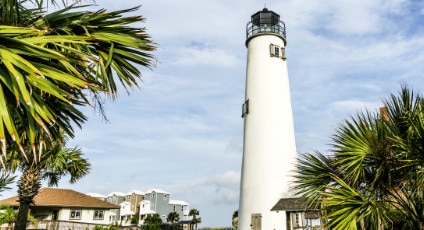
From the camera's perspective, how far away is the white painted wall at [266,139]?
67.9ft

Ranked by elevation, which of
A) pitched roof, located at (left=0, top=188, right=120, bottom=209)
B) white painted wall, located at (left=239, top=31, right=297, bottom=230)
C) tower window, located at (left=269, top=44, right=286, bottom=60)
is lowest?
pitched roof, located at (left=0, top=188, right=120, bottom=209)

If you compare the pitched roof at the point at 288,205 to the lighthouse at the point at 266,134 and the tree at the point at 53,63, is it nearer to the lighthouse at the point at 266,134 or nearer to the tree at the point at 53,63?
the lighthouse at the point at 266,134

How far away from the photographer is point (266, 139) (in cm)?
2152

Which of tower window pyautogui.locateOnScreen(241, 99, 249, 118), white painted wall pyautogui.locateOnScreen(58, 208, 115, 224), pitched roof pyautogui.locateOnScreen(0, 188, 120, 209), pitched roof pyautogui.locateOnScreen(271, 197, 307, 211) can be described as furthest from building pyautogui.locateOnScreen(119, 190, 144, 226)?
pitched roof pyautogui.locateOnScreen(271, 197, 307, 211)

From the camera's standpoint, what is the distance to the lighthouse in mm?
20641

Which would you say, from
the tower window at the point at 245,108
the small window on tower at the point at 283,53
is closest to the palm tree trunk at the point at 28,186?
the tower window at the point at 245,108

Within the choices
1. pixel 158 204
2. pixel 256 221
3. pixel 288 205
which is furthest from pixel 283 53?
pixel 158 204

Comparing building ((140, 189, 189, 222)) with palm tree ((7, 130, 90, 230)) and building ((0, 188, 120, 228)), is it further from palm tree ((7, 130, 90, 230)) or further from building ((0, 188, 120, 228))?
palm tree ((7, 130, 90, 230))

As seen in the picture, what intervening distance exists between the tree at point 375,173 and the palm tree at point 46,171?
9.96m

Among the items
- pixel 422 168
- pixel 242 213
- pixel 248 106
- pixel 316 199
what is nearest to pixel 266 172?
pixel 242 213

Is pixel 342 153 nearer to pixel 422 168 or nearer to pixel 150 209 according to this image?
pixel 422 168

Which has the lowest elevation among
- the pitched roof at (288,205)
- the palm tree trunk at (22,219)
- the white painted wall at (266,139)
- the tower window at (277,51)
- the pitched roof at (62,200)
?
the palm tree trunk at (22,219)

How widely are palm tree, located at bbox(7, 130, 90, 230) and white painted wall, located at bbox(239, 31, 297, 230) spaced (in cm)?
926

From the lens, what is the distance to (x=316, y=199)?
8.73 meters
